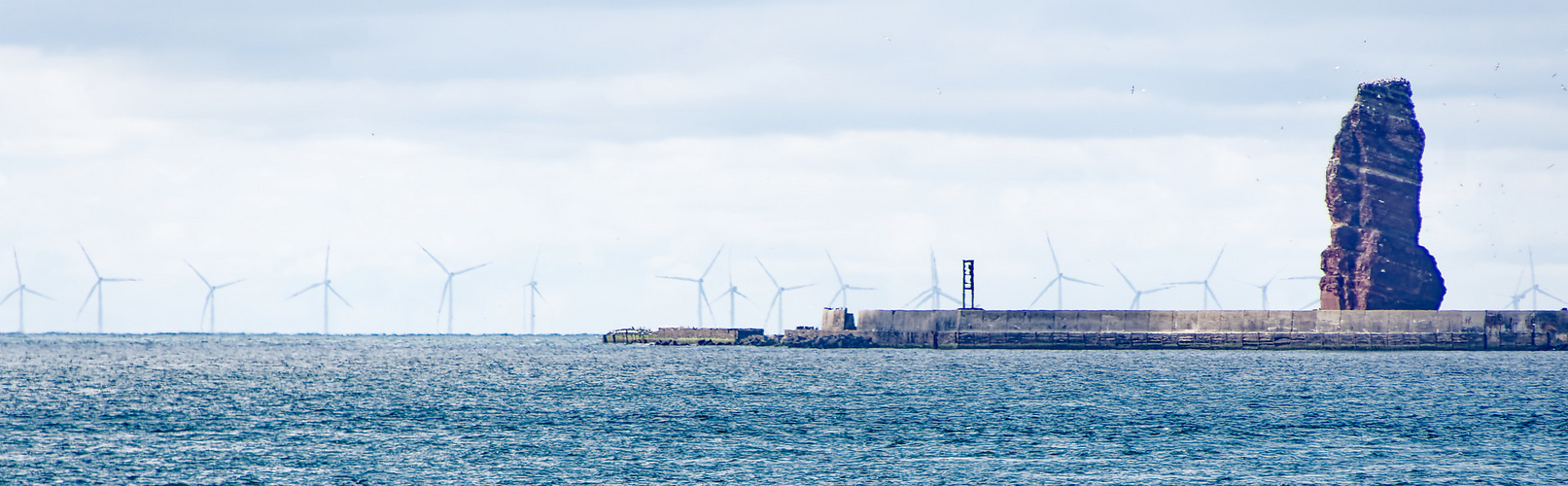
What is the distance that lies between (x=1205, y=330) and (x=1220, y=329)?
102 cm

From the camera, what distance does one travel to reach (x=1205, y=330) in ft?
353

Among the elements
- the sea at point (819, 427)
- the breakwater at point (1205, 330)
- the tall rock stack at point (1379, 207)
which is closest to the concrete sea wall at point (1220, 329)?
Answer: the breakwater at point (1205, 330)

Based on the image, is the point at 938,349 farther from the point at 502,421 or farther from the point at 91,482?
the point at 91,482

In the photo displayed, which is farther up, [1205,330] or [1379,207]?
[1379,207]

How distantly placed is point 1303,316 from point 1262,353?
440 inches

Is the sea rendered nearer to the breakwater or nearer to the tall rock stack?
the breakwater

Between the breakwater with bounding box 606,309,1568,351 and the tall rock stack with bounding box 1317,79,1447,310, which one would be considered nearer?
the breakwater with bounding box 606,309,1568,351

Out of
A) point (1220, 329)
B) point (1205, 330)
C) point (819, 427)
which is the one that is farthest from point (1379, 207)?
point (819, 427)

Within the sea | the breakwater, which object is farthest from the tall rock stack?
the sea

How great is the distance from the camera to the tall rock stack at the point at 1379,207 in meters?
100

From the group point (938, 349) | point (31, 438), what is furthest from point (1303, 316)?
point (31, 438)

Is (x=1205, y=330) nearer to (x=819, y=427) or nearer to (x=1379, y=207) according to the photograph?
(x=1379, y=207)

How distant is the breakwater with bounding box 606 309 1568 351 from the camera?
3907 inches

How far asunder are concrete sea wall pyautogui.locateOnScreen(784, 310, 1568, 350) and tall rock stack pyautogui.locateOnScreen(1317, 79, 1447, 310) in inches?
72.0
